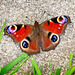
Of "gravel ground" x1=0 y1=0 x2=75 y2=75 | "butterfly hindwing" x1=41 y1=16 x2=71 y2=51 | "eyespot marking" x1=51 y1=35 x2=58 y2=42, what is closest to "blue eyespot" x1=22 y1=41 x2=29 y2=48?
"gravel ground" x1=0 y1=0 x2=75 y2=75

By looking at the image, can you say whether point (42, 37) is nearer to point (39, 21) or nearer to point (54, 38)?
point (54, 38)

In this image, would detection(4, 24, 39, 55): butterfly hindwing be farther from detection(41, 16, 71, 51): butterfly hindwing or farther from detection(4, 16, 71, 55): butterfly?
detection(41, 16, 71, 51): butterfly hindwing

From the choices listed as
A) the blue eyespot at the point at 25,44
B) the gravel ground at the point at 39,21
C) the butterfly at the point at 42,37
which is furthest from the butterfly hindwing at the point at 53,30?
the blue eyespot at the point at 25,44

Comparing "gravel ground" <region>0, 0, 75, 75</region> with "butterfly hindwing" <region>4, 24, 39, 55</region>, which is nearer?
"butterfly hindwing" <region>4, 24, 39, 55</region>

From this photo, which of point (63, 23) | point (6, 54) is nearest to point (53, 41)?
point (63, 23)

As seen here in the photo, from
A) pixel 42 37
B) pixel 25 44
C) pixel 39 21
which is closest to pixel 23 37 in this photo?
pixel 25 44

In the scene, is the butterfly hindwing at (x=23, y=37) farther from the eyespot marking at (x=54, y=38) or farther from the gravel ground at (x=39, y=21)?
the eyespot marking at (x=54, y=38)
